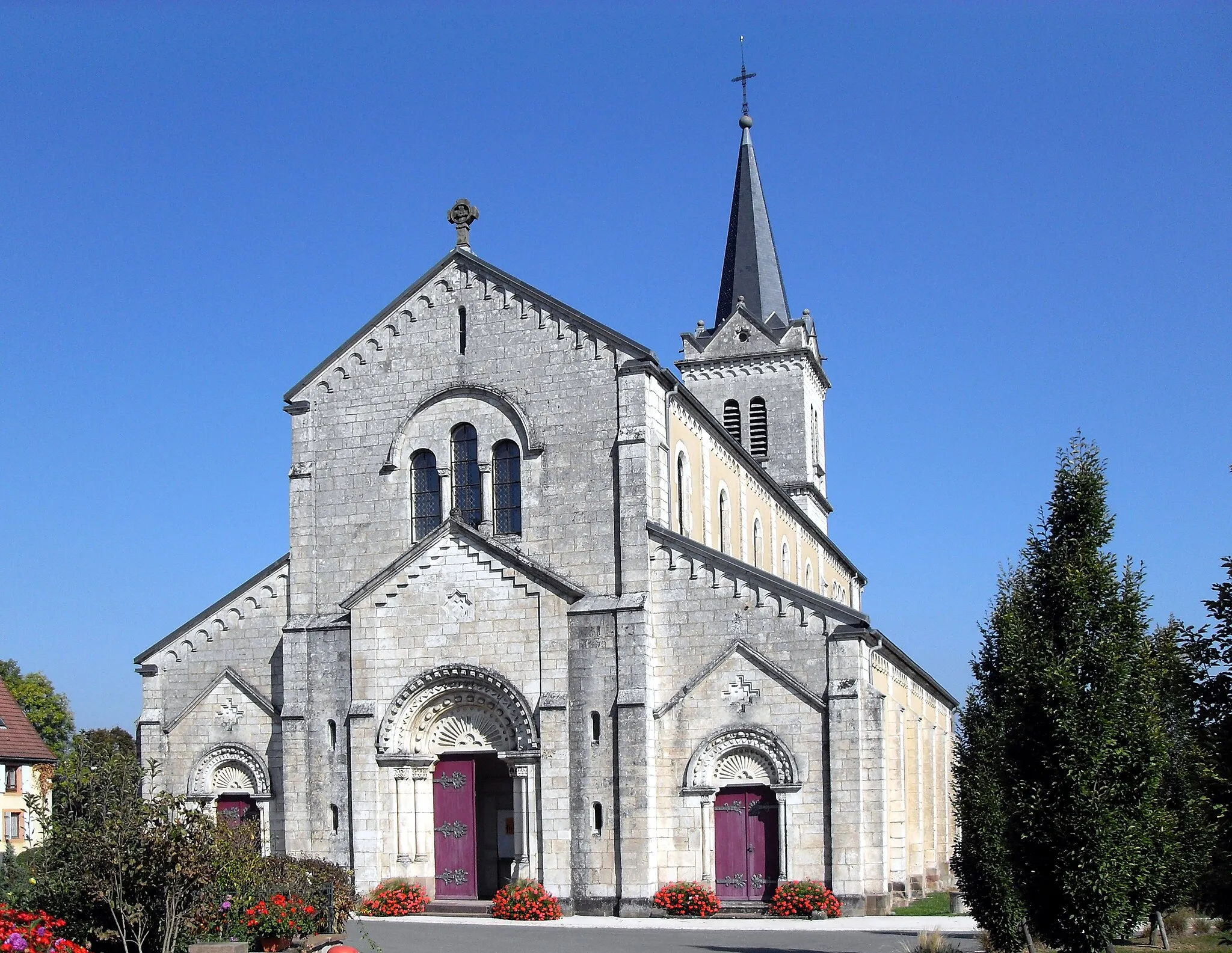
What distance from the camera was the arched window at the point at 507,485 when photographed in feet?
106

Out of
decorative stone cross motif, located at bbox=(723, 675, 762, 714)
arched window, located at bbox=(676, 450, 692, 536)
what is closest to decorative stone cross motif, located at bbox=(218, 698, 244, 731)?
arched window, located at bbox=(676, 450, 692, 536)

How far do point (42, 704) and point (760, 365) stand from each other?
3827 cm

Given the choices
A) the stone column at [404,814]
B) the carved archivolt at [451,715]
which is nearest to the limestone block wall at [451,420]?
the carved archivolt at [451,715]

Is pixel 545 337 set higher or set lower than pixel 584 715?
higher

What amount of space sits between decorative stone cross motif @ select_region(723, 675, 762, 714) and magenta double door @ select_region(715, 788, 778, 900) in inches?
69.5

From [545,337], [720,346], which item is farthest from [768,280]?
[545,337]

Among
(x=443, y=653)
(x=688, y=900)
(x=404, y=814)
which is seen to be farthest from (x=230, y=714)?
(x=688, y=900)

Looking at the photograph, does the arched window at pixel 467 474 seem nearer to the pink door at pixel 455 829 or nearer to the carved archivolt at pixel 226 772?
the pink door at pixel 455 829

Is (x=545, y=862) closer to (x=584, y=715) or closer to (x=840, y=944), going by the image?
(x=584, y=715)

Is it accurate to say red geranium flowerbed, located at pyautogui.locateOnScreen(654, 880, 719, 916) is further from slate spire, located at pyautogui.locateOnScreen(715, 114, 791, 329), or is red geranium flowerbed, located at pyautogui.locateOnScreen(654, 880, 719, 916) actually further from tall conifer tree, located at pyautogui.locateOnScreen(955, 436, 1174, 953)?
slate spire, located at pyautogui.locateOnScreen(715, 114, 791, 329)

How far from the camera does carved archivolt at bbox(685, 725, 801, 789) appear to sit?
28734 mm

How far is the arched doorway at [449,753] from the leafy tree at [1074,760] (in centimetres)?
1329

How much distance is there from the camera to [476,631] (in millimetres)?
31078

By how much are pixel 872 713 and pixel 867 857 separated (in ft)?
9.48
